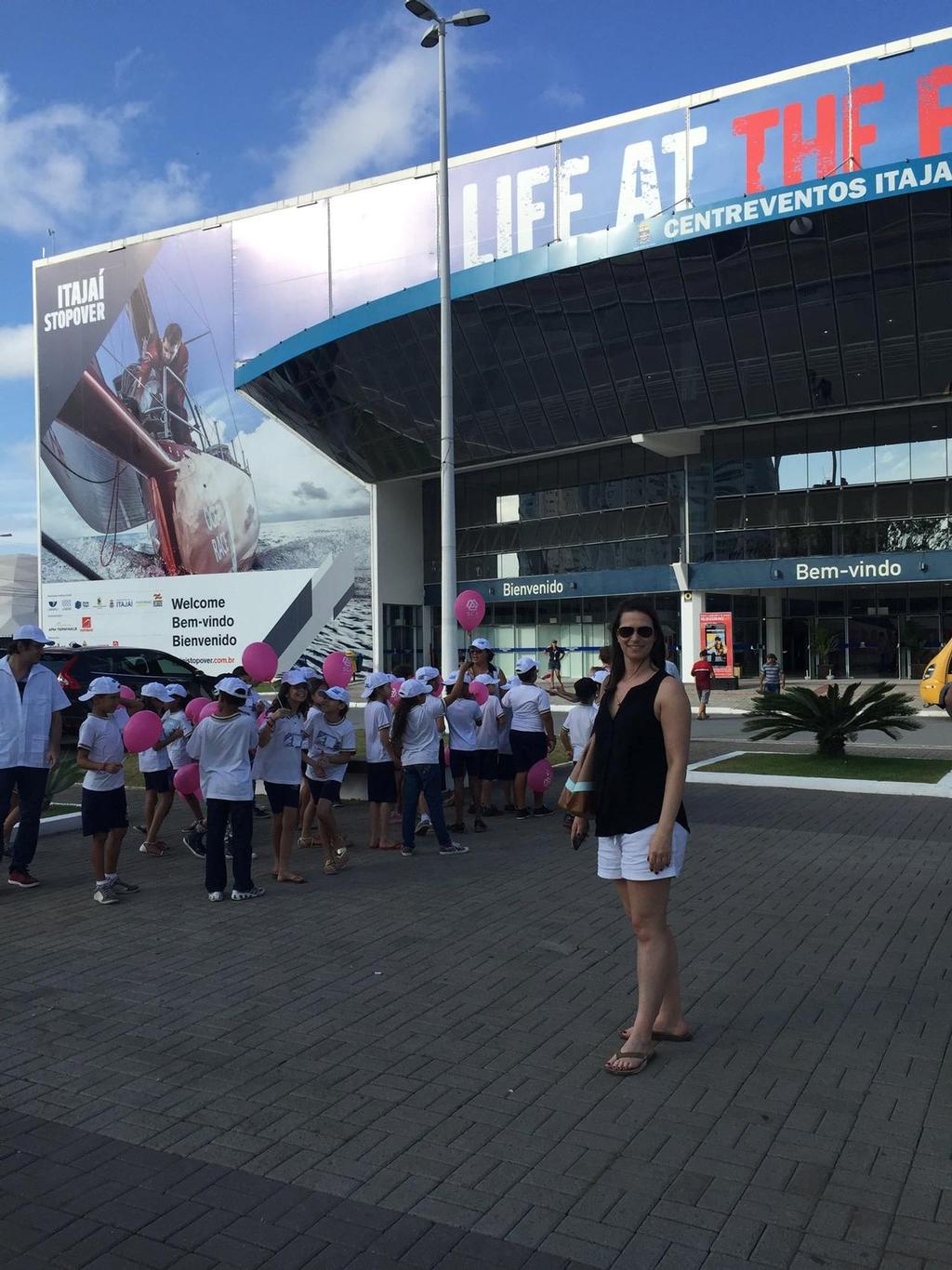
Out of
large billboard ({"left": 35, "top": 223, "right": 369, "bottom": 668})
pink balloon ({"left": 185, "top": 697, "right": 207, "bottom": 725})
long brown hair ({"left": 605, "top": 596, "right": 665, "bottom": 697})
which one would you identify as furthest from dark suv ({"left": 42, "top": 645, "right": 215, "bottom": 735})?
large billboard ({"left": 35, "top": 223, "right": 369, "bottom": 668})

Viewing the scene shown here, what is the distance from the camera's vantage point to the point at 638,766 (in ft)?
15.0

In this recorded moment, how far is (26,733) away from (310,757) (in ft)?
7.11

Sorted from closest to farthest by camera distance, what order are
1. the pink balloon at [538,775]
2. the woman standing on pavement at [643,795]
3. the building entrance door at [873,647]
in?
1. the woman standing on pavement at [643,795]
2. the pink balloon at [538,775]
3. the building entrance door at [873,647]

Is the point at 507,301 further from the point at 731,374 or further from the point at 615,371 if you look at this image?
the point at 731,374

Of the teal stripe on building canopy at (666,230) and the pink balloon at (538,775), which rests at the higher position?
the teal stripe on building canopy at (666,230)

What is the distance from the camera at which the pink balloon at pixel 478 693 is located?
1060 cm

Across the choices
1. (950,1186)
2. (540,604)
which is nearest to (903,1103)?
(950,1186)

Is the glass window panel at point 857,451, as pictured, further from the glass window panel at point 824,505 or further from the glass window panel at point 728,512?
the glass window panel at point 728,512

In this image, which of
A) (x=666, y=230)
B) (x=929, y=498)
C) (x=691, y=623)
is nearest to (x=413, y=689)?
(x=666, y=230)

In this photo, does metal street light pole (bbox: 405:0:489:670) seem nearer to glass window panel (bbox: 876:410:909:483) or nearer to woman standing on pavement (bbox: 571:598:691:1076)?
woman standing on pavement (bbox: 571:598:691:1076)

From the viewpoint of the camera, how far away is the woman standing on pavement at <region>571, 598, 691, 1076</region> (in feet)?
14.7

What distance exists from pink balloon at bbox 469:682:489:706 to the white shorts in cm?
590

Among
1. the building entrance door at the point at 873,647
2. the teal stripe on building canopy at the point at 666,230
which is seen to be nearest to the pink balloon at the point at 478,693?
the teal stripe on building canopy at the point at 666,230

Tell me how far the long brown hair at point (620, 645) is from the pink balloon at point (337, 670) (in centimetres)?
569
